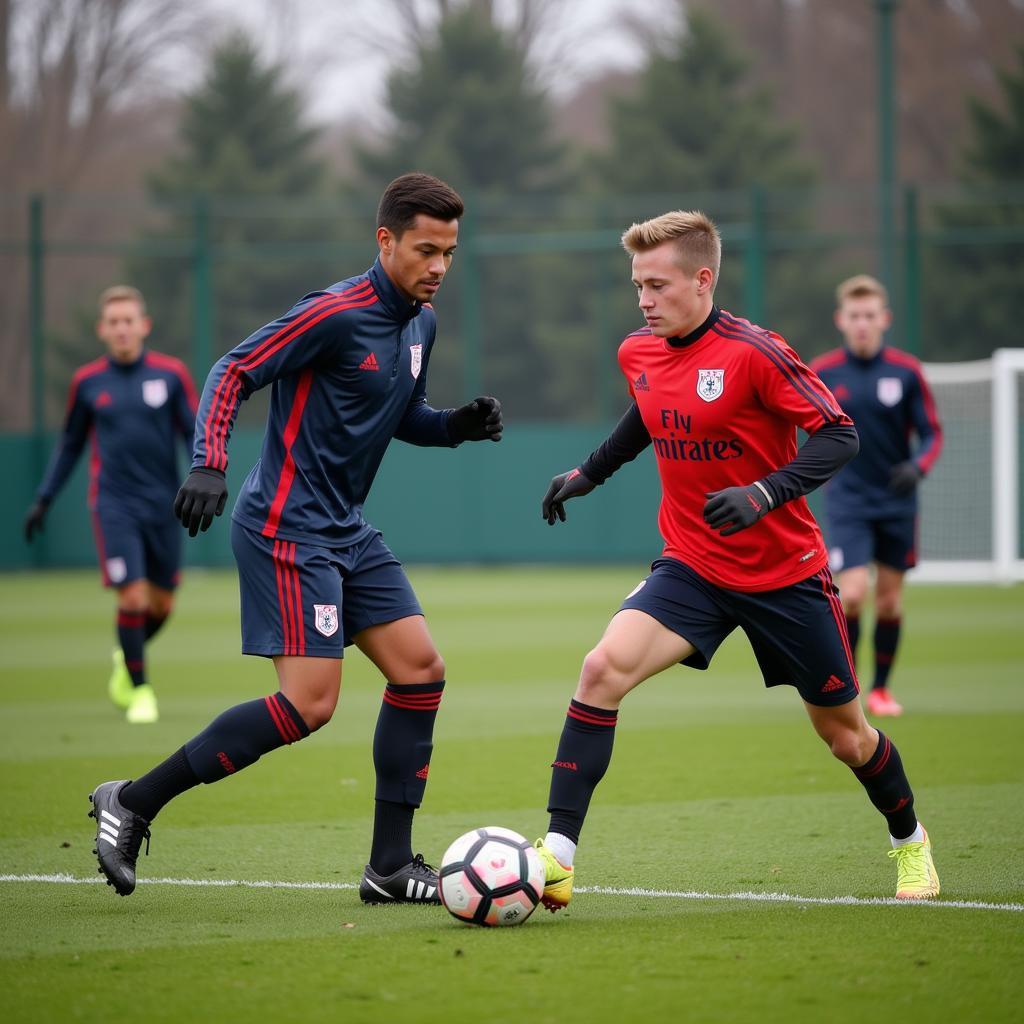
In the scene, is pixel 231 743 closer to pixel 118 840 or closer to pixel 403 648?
pixel 118 840

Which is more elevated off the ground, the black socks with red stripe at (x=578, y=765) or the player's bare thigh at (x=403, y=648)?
the player's bare thigh at (x=403, y=648)

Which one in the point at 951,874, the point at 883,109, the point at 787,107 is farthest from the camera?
the point at 787,107

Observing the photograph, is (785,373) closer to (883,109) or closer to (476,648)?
(476,648)

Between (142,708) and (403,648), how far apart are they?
5131 millimetres

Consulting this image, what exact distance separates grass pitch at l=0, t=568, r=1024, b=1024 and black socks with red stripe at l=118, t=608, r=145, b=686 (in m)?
0.38

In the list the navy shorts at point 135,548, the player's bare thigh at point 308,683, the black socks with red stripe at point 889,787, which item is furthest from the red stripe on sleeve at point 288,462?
the navy shorts at point 135,548

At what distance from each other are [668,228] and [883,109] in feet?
60.9

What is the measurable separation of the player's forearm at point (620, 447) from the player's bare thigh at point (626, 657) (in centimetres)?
69

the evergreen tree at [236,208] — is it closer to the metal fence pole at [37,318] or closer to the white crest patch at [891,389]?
the metal fence pole at [37,318]

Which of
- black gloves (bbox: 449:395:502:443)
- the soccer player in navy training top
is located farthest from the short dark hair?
Result: black gloves (bbox: 449:395:502:443)

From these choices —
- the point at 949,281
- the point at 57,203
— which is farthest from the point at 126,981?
the point at 57,203

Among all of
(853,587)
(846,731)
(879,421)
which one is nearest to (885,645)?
(853,587)

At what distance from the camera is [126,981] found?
4.39 m

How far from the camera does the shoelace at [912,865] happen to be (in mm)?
5379
